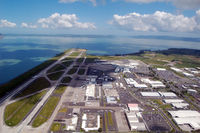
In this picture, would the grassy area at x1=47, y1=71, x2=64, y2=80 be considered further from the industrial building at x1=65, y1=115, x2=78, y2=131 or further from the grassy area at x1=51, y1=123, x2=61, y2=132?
the grassy area at x1=51, y1=123, x2=61, y2=132

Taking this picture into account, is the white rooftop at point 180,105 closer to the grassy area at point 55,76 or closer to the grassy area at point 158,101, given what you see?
the grassy area at point 158,101

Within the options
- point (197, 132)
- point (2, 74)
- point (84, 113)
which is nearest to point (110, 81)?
point (84, 113)

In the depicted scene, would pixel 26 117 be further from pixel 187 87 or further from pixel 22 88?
pixel 187 87

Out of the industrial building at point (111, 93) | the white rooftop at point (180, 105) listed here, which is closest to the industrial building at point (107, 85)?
the industrial building at point (111, 93)

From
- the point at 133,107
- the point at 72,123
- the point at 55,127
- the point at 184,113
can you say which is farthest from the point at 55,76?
the point at 184,113

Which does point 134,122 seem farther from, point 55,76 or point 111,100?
point 55,76

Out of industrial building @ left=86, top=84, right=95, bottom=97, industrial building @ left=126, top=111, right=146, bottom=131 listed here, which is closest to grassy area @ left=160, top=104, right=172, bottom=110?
industrial building @ left=126, top=111, right=146, bottom=131
